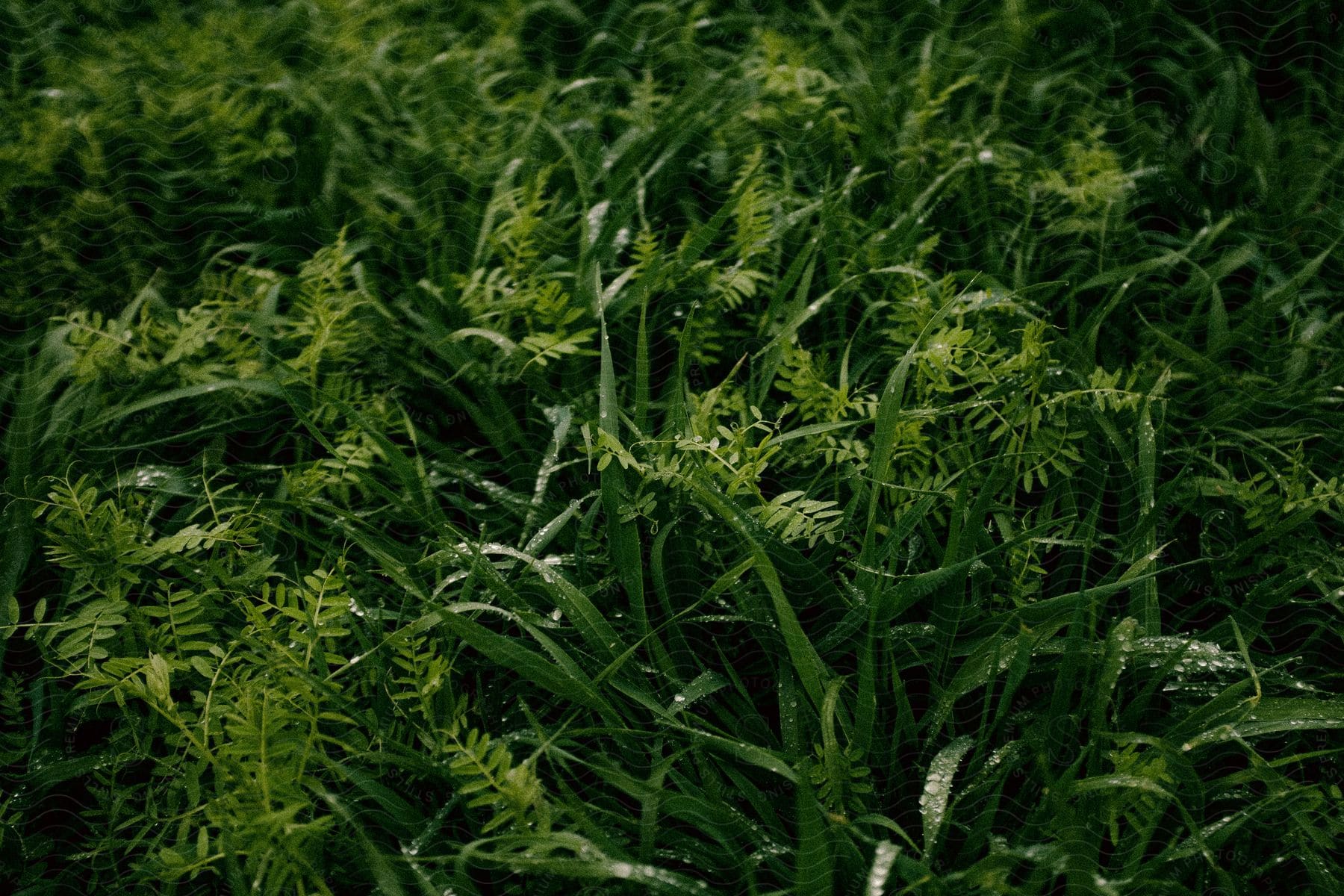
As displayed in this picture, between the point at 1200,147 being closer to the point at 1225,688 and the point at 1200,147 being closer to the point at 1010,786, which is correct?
the point at 1225,688

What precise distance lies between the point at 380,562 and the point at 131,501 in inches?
15.1

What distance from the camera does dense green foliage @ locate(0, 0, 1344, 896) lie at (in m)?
1.11

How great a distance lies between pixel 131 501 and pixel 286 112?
2.84 feet

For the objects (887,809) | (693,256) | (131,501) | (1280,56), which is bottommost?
(887,809)

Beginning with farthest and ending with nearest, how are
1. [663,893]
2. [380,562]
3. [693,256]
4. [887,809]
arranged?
[693,256] < [380,562] < [887,809] < [663,893]

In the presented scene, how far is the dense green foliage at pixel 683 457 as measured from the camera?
1110 mm

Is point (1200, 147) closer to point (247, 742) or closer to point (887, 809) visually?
point (887, 809)

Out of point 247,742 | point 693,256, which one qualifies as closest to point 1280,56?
point 693,256

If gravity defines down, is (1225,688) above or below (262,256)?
below

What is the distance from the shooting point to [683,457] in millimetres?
1276

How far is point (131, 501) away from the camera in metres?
1.37

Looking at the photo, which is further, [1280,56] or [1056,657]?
[1280,56]

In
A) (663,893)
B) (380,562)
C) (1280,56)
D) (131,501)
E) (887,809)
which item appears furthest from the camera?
(1280,56)

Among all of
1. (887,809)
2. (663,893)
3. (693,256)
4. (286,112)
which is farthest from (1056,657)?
(286,112)
